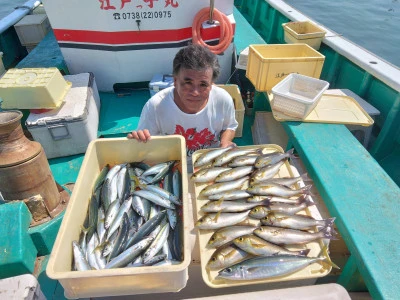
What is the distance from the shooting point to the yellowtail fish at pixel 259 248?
5.80ft

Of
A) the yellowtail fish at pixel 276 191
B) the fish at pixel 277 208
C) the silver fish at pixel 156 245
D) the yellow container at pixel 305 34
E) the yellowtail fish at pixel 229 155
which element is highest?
the yellow container at pixel 305 34

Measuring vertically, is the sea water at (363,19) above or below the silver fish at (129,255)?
below

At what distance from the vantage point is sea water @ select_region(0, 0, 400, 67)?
1066 centimetres

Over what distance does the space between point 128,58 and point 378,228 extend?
4284mm

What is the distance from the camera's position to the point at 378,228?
6.14 ft

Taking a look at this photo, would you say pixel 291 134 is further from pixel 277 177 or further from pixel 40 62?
pixel 40 62

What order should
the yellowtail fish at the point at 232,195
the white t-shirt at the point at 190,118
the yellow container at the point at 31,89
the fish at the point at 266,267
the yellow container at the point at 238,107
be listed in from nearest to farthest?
the fish at the point at 266,267 < the yellowtail fish at the point at 232,195 < the white t-shirt at the point at 190,118 < the yellow container at the point at 31,89 < the yellow container at the point at 238,107

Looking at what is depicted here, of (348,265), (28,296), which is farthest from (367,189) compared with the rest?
(28,296)

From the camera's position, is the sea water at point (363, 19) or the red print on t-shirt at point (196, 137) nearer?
the red print on t-shirt at point (196, 137)

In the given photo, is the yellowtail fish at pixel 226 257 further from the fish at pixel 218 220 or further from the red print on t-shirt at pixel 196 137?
the red print on t-shirt at pixel 196 137

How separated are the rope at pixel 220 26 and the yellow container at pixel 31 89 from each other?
85.5 inches

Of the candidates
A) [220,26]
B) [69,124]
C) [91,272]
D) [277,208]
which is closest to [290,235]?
[277,208]

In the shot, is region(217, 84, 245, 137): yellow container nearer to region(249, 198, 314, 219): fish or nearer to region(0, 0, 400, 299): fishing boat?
region(0, 0, 400, 299): fishing boat

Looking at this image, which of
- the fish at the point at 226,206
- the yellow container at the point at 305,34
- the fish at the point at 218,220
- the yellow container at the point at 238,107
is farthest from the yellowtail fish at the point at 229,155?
the yellow container at the point at 305,34
